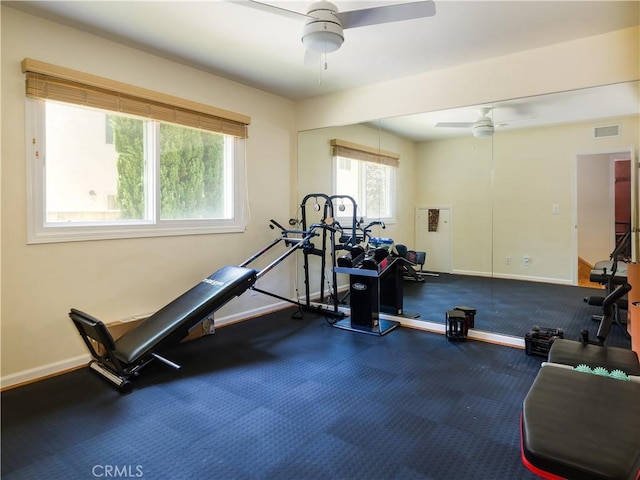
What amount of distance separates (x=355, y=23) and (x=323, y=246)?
9.02 feet

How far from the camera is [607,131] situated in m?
3.35

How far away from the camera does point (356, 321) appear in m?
4.05

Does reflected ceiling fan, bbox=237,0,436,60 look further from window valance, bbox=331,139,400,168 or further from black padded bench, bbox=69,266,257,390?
window valance, bbox=331,139,400,168

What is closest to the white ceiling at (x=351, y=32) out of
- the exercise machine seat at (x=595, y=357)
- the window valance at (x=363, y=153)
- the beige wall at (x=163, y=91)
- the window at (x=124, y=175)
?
the beige wall at (x=163, y=91)

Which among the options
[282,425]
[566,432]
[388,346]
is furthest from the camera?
[388,346]

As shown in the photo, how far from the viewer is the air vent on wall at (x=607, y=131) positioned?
10.8ft

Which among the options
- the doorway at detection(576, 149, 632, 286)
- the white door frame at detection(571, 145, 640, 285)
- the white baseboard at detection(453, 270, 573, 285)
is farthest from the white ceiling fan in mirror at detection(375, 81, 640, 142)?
the white baseboard at detection(453, 270, 573, 285)

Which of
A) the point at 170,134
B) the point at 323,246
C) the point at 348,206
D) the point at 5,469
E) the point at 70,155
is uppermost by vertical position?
the point at 170,134

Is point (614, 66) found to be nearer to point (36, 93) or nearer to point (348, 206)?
point (348, 206)

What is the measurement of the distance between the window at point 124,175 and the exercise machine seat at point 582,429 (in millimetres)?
3272

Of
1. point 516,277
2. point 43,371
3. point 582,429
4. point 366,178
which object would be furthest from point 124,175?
point 516,277

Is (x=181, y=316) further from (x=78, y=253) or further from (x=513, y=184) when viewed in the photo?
(x=513, y=184)

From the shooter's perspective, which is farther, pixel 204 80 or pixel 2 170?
pixel 204 80

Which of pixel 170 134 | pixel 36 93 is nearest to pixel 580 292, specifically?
pixel 170 134
